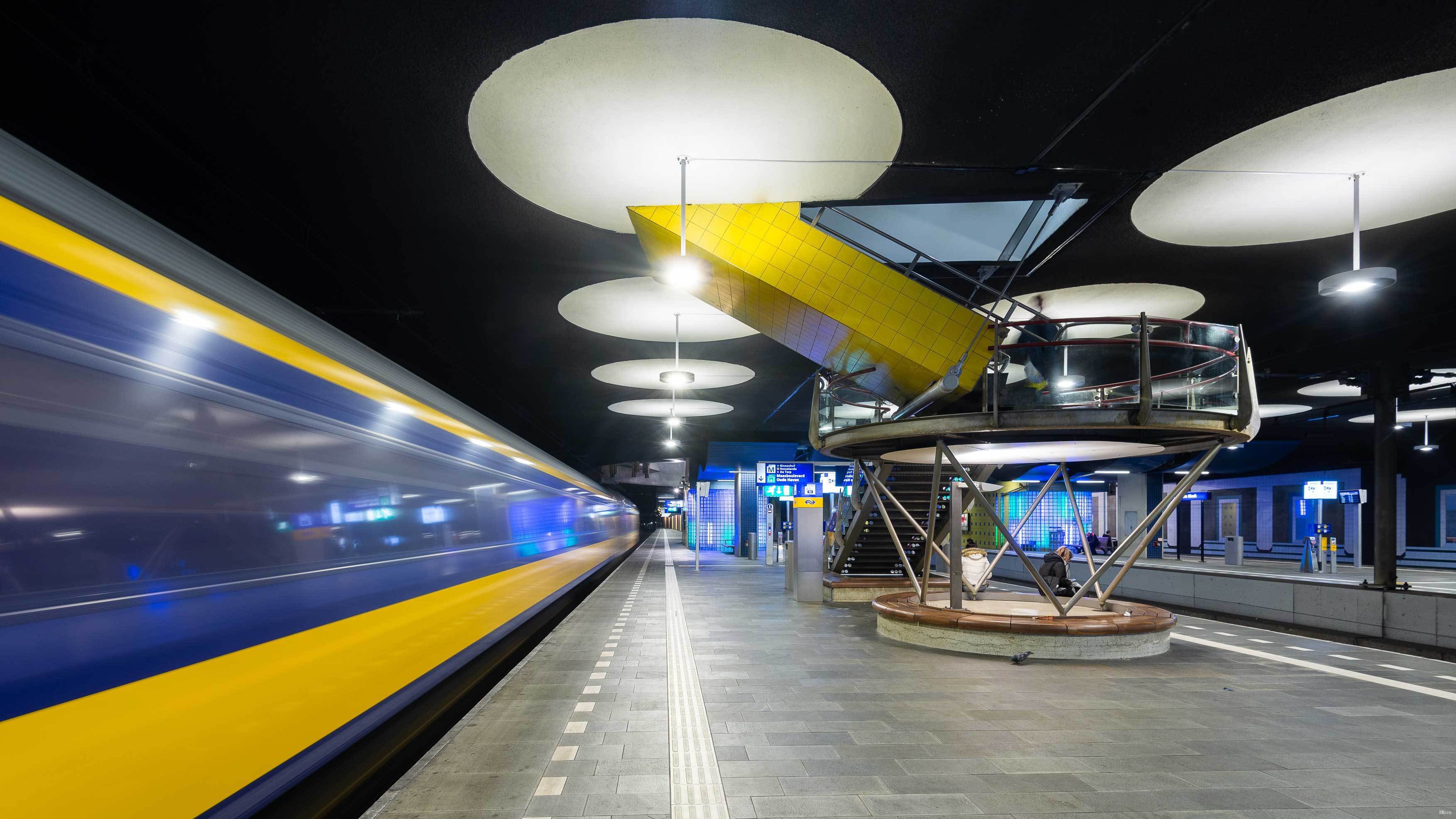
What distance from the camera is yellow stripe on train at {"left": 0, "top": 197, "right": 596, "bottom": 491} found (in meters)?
2.39

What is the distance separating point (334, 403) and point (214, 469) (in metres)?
1.23

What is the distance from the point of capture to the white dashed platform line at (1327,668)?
7.31 meters

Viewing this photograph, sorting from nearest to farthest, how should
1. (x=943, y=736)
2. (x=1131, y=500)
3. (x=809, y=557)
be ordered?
(x=943, y=736) < (x=809, y=557) < (x=1131, y=500)

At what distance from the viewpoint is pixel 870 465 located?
12070mm

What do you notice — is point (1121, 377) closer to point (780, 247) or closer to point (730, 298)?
point (780, 247)

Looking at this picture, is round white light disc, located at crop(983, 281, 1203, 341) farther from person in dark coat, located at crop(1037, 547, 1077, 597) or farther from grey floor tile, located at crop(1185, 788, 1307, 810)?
grey floor tile, located at crop(1185, 788, 1307, 810)

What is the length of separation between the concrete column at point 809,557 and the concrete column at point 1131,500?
70.8ft

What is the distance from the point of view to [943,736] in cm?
546

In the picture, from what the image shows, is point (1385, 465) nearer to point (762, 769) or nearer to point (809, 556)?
point (809, 556)

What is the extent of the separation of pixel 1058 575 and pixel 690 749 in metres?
8.00

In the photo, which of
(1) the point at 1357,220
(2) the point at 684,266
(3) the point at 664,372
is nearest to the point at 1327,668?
(1) the point at 1357,220

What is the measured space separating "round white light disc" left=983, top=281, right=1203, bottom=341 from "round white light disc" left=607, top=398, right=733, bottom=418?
33.7 ft

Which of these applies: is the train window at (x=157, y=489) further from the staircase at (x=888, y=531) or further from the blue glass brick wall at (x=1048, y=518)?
the blue glass brick wall at (x=1048, y=518)

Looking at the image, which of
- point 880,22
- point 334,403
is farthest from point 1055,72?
point 334,403
